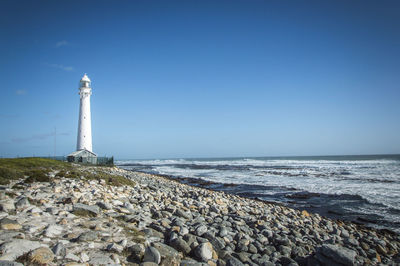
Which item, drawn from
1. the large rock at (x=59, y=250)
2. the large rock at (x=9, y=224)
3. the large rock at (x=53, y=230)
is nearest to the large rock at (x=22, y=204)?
the large rock at (x=9, y=224)

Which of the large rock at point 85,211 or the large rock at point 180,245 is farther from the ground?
the large rock at point 85,211

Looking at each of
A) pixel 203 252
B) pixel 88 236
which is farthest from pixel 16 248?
pixel 203 252

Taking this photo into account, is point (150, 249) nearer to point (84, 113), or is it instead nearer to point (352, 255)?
point (352, 255)

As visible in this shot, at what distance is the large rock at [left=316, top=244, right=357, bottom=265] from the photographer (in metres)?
4.30

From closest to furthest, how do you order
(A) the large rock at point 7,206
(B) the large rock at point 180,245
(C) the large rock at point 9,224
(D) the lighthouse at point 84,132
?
(C) the large rock at point 9,224 < (B) the large rock at point 180,245 < (A) the large rock at point 7,206 < (D) the lighthouse at point 84,132

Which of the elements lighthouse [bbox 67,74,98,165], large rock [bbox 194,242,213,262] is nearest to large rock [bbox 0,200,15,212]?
large rock [bbox 194,242,213,262]

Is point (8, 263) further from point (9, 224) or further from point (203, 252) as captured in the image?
point (203, 252)

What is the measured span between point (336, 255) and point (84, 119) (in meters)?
31.7

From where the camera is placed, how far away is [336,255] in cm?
439

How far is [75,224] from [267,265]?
377 cm

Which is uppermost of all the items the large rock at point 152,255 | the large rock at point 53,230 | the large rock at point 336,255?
the large rock at point 53,230

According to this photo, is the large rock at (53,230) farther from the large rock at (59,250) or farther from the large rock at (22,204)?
the large rock at (22,204)

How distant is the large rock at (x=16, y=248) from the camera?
2.94 m

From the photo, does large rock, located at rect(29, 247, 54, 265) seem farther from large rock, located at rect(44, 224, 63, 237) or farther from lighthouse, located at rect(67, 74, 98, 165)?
lighthouse, located at rect(67, 74, 98, 165)
